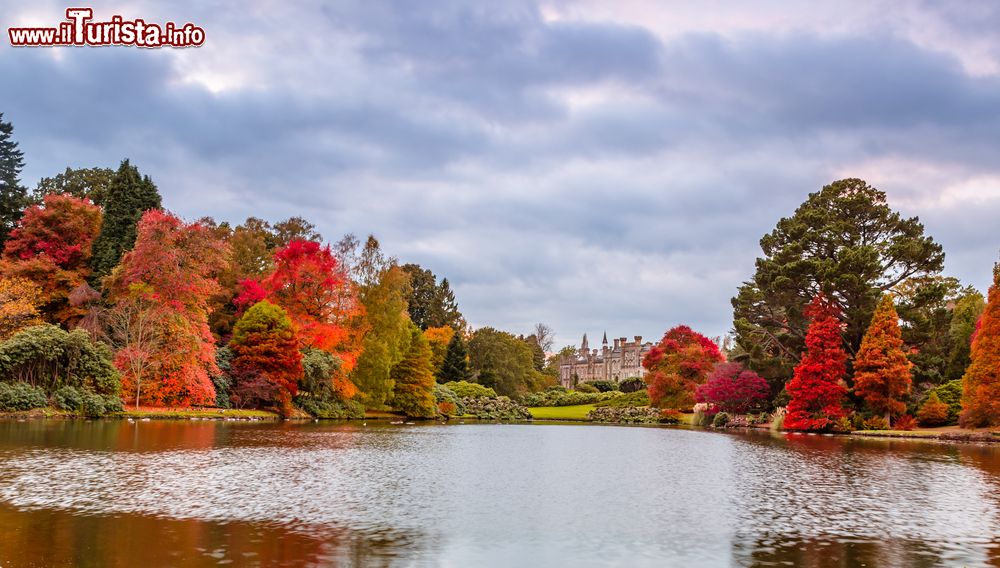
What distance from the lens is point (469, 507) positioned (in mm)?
12977

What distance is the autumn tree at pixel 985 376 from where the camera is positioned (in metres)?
34.5

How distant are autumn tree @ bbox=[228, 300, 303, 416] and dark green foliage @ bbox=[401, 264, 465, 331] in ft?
139

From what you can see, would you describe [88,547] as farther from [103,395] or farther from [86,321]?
[86,321]

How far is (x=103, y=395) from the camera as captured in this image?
35.5 metres

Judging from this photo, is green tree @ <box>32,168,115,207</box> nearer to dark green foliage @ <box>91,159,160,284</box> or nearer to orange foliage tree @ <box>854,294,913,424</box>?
dark green foliage @ <box>91,159,160,284</box>

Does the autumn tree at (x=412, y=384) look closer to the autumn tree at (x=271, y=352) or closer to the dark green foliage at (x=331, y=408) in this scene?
the dark green foliage at (x=331, y=408)

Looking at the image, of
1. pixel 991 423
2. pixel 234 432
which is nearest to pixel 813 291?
pixel 991 423

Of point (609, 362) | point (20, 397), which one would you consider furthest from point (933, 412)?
point (609, 362)

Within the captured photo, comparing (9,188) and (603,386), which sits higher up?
(9,188)

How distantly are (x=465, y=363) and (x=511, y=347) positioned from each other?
795 cm

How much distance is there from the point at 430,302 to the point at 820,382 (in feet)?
179

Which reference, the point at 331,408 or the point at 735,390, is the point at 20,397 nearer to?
the point at 331,408

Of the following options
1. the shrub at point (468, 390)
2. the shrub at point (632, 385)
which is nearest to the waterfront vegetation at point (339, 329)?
the shrub at point (468, 390)

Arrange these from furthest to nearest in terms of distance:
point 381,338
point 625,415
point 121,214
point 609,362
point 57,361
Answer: point 609,362 → point 625,415 → point 381,338 → point 121,214 → point 57,361
